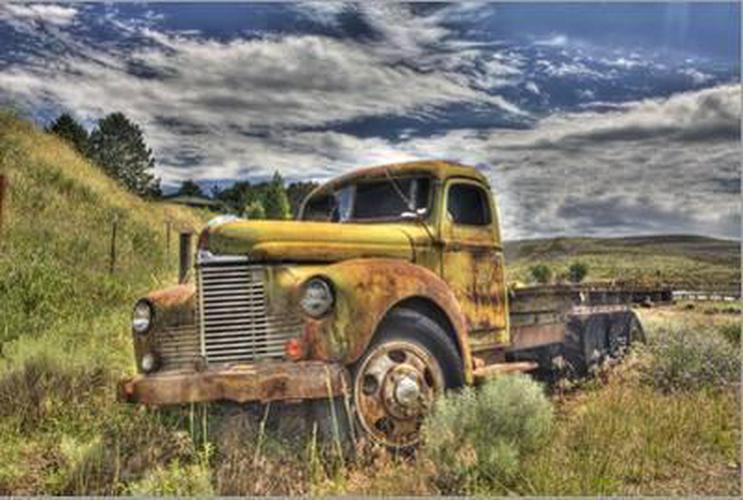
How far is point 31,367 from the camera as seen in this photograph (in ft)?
19.7

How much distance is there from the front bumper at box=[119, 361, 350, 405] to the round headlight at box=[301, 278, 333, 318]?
10.8 inches

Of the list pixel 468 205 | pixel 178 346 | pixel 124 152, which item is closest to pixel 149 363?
pixel 178 346

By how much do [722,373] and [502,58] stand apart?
2.76 metres

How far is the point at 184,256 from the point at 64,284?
1200mm

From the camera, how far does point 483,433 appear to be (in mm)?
5250

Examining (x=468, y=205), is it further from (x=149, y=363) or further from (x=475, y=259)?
(x=149, y=363)

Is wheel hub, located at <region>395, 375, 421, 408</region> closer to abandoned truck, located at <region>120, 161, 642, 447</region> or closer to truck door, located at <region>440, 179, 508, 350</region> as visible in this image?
abandoned truck, located at <region>120, 161, 642, 447</region>

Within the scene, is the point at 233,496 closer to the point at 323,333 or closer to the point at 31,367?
the point at 323,333

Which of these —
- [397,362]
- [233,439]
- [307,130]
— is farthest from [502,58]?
[233,439]

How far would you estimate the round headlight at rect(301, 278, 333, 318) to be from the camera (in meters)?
4.92

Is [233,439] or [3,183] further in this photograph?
[3,183]

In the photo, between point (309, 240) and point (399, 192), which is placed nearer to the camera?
point (309, 240)

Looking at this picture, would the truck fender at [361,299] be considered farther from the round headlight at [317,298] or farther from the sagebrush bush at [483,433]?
Answer: the sagebrush bush at [483,433]

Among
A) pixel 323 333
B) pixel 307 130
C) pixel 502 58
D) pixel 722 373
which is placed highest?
pixel 502 58
